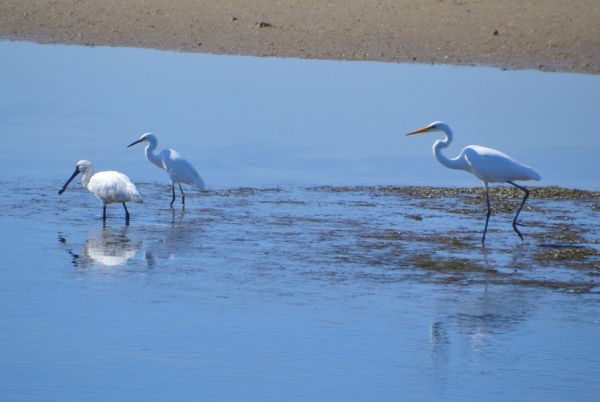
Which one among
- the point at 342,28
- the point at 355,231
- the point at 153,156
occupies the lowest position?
the point at 355,231

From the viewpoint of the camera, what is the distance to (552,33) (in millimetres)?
21516

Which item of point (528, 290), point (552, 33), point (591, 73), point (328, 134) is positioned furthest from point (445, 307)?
point (552, 33)

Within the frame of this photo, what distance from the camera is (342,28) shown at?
2181cm

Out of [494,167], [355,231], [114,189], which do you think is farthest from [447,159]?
[114,189]

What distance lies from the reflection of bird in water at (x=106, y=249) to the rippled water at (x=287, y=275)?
3cm

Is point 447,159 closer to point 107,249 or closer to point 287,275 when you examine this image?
point 287,275

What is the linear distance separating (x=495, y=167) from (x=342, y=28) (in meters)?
12.0

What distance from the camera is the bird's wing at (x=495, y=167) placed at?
1043 centimetres

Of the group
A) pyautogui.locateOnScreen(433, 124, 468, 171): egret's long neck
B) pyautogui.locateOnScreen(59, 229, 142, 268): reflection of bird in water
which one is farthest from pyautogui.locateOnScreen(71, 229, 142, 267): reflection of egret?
pyautogui.locateOnScreen(433, 124, 468, 171): egret's long neck

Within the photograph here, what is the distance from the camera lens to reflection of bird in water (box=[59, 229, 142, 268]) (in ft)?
28.1

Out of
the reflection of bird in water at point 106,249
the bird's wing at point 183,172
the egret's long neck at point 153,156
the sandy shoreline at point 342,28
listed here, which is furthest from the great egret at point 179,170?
the sandy shoreline at point 342,28

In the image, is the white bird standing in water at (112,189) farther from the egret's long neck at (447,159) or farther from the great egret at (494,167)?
the great egret at (494,167)

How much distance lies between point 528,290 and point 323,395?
9.06 ft

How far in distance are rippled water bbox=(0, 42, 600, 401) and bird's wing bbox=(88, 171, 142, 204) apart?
26 centimetres
